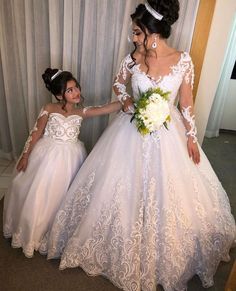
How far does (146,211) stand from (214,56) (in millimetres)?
1136

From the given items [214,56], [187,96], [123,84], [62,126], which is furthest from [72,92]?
[214,56]

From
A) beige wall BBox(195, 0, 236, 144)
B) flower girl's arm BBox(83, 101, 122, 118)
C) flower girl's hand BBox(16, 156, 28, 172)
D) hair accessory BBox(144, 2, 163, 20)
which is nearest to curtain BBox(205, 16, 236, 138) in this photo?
beige wall BBox(195, 0, 236, 144)

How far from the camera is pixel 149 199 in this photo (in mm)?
1456

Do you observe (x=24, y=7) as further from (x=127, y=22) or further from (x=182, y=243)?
(x=182, y=243)

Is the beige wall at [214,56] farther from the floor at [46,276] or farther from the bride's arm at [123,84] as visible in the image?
the floor at [46,276]

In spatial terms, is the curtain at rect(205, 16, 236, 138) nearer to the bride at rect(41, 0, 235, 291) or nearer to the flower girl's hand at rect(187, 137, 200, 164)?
the bride at rect(41, 0, 235, 291)

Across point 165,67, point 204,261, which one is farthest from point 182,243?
point 165,67

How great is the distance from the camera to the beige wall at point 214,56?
1625 millimetres

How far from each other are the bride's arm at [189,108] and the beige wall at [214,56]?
0.37m

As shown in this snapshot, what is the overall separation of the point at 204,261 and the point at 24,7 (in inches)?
86.5

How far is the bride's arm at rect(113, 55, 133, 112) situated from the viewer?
158cm

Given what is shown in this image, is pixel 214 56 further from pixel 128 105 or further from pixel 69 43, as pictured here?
pixel 69 43

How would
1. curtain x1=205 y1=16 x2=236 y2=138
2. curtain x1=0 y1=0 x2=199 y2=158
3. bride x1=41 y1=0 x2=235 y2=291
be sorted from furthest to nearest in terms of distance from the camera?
curtain x1=205 y1=16 x2=236 y2=138
curtain x1=0 y1=0 x2=199 y2=158
bride x1=41 y1=0 x2=235 y2=291

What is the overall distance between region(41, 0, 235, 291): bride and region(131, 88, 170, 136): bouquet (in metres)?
0.13
